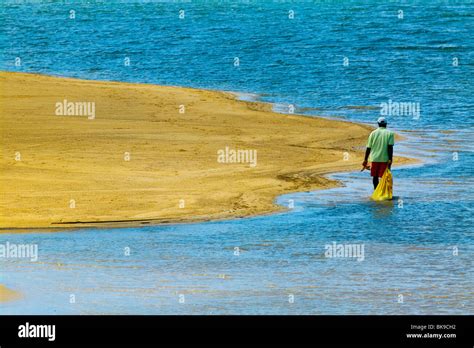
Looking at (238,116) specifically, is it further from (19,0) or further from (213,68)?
(19,0)

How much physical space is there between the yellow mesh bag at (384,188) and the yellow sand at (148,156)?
60.0 inches

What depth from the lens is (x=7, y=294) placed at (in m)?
11.9

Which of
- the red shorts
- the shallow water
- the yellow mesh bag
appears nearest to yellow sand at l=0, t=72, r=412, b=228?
the shallow water

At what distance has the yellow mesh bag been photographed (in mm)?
17469

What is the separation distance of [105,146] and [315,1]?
81.6 m

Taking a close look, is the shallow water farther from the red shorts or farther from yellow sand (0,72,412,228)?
yellow sand (0,72,412,228)

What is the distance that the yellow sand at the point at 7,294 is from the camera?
38.5 ft

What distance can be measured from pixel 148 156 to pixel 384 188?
5148 mm

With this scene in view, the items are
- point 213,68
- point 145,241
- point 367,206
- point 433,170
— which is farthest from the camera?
point 213,68

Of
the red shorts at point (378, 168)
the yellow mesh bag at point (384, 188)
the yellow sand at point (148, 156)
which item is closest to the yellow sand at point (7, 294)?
the yellow sand at point (148, 156)

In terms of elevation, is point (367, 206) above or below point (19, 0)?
below

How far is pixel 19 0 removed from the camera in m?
110

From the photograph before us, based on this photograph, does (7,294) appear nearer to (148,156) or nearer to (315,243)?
(315,243)

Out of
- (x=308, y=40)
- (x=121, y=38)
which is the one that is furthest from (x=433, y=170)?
(x=121, y=38)
